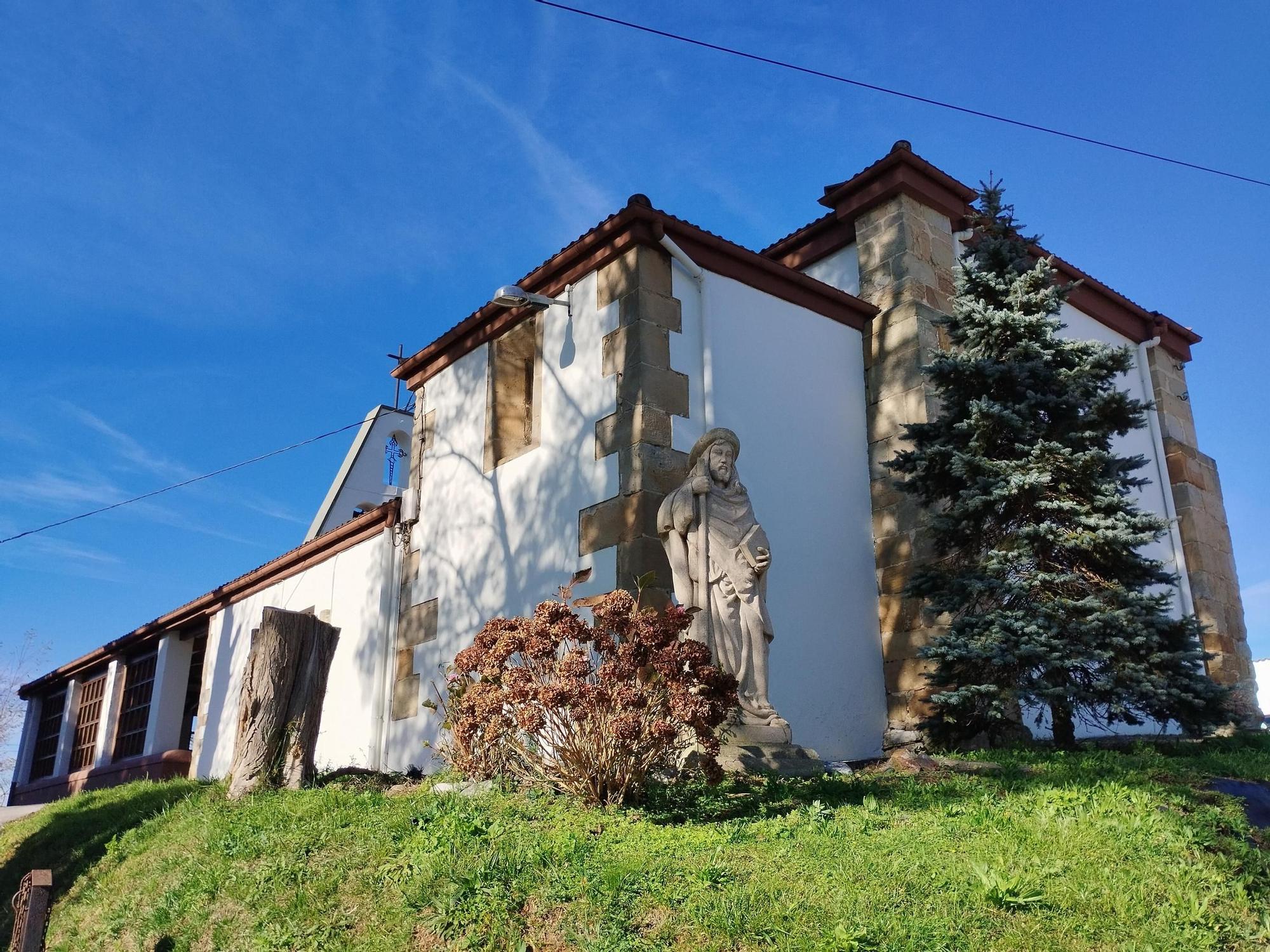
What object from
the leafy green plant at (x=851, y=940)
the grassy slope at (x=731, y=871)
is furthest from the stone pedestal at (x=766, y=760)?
the leafy green plant at (x=851, y=940)

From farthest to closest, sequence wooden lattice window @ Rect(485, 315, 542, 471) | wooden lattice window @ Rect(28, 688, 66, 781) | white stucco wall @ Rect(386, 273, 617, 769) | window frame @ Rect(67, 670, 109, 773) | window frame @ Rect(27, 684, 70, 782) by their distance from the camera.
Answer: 1. wooden lattice window @ Rect(28, 688, 66, 781)
2. window frame @ Rect(27, 684, 70, 782)
3. window frame @ Rect(67, 670, 109, 773)
4. wooden lattice window @ Rect(485, 315, 542, 471)
5. white stucco wall @ Rect(386, 273, 617, 769)

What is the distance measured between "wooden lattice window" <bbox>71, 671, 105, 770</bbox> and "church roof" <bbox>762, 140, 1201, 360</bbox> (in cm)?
1300

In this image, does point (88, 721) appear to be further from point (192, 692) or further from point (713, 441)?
point (713, 441)

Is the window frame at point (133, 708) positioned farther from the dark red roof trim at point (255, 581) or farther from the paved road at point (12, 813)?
the paved road at point (12, 813)

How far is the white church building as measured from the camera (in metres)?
9.23

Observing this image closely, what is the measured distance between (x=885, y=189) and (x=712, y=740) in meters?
6.83

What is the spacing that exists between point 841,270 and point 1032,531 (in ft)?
13.3

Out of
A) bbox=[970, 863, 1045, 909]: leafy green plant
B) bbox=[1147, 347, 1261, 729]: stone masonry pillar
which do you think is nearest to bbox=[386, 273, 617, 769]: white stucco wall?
bbox=[970, 863, 1045, 909]: leafy green plant

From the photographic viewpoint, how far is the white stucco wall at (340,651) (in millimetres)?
11852

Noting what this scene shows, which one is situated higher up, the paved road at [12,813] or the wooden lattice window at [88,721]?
the wooden lattice window at [88,721]

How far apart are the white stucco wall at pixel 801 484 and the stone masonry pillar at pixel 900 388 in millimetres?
154

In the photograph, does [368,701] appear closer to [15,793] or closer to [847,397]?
[847,397]

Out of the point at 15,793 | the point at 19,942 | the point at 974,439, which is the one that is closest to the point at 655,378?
the point at 974,439

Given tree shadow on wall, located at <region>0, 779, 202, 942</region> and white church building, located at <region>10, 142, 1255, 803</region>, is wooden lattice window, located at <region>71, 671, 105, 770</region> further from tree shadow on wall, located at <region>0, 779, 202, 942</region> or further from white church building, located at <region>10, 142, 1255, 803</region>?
tree shadow on wall, located at <region>0, 779, 202, 942</region>
